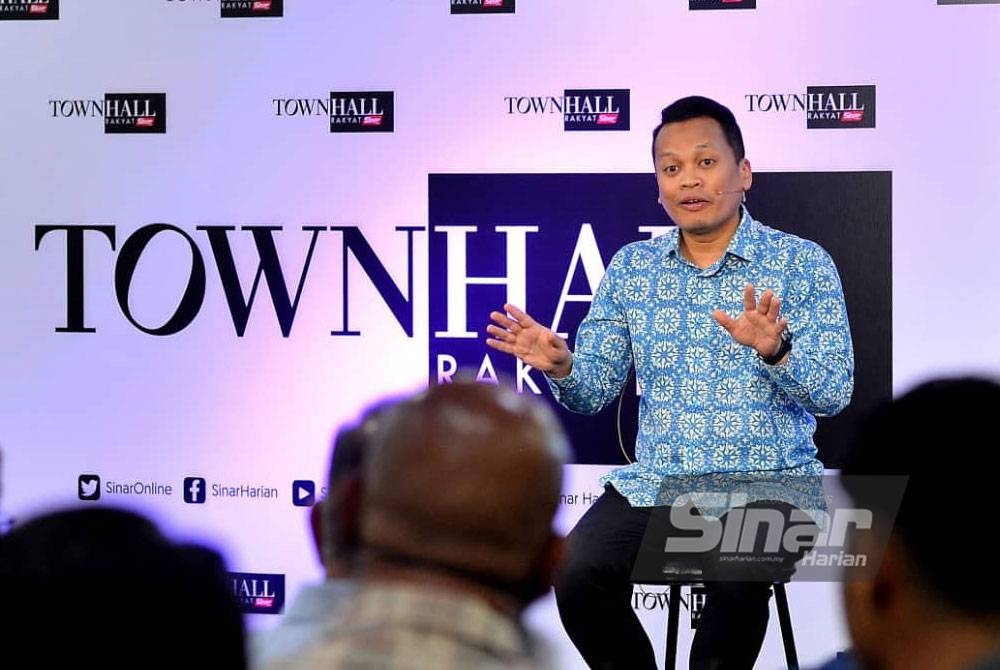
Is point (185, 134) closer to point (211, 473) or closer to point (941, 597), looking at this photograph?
point (211, 473)

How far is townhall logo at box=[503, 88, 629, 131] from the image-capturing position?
4391mm

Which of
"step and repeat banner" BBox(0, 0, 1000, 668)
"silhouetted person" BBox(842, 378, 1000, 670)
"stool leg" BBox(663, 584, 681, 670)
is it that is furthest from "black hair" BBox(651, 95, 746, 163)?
"silhouetted person" BBox(842, 378, 1000, 670)

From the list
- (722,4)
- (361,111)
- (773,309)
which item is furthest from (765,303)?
(361,111)

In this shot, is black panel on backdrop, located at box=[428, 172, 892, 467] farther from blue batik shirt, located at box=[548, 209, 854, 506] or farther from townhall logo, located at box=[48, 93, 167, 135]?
townhall logo, located at box=[48, 93, 167, 135]

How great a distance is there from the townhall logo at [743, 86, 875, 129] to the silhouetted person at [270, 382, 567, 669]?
3517 millimetres

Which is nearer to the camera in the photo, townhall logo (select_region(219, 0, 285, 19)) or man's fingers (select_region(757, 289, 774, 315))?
man's fingers (select_region(757, 289, 774, 315))

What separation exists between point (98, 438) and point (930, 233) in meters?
3.03

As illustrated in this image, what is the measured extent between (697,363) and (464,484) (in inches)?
106

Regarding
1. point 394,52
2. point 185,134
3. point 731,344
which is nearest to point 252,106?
point 185,134

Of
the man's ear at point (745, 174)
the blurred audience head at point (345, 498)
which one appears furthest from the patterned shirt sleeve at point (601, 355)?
the blurred audience head at point (345, 498)

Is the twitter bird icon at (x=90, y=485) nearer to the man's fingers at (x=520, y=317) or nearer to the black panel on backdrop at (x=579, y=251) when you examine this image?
the black panel on backdrop at (x=579, y=251)

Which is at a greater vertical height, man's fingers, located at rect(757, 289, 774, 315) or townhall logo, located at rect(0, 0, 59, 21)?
townhall logo, located at rect(0, 0, 59, 21)

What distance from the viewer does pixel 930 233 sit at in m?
4.29

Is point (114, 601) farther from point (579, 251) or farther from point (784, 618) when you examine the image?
point (579, 251)
